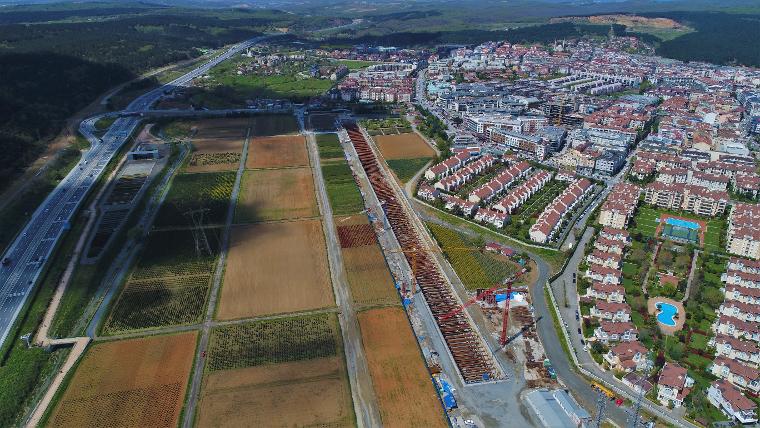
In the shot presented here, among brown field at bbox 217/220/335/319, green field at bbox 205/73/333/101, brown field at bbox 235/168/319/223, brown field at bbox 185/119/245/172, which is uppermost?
green field at bbox 205/73/333/101

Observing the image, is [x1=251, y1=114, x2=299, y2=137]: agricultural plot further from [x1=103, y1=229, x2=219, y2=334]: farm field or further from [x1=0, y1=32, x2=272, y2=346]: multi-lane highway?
[x1=103, y1=229, x2=219, y2=334]: farm field

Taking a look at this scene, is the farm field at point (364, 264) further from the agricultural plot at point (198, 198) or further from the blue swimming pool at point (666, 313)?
the blue swimming pool at point (666, 313)

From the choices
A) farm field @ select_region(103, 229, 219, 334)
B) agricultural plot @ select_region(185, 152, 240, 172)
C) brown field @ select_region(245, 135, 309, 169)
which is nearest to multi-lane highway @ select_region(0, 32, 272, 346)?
farm field @ select_region(103, 229, 219, 334)

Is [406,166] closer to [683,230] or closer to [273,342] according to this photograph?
[683,230]

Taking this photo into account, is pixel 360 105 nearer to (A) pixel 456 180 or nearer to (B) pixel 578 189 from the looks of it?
(A) pixel 456 180

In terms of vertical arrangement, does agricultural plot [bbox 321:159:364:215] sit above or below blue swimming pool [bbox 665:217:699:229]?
above

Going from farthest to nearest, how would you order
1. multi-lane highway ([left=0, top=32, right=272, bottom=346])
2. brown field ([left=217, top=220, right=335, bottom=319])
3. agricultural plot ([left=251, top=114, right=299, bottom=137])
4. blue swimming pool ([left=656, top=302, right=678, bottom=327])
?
agricultural plot ([left=251, top=114, right=299, bottom=137])
multi-lane highway ([left=0, top=32, right=272, bottom=346])
brown field ([left=217, top=220, right=335, bottom=319])
blue swimming pool ([left=656, top=302, right=678, bottom=327])

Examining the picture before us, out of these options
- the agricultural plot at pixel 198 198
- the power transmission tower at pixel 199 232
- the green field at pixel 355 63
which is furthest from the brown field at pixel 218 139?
the green field at pixel 355 63
